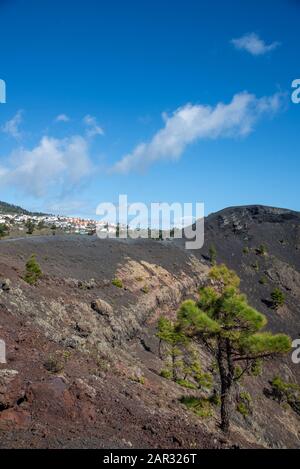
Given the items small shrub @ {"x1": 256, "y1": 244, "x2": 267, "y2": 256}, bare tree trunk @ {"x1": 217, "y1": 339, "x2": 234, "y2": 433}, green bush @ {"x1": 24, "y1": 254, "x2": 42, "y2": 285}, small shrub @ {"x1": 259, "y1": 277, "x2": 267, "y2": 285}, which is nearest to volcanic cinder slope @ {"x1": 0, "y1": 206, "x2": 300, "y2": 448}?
small shrub @ {"x1": 259, "y1": 277, "x2": 267, "y2": 285}

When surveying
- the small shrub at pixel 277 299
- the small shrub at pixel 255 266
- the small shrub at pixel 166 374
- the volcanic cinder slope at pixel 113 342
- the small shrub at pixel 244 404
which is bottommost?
the small shrub at pixel 244 404

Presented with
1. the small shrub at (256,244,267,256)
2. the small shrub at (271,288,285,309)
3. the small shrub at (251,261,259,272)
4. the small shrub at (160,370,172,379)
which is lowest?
the small shrub at (160,370,172,379)

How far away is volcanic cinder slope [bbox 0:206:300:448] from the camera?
10055 mm

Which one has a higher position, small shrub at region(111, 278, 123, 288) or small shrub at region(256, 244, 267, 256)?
small shrub at region(256, 244, 267, 256)

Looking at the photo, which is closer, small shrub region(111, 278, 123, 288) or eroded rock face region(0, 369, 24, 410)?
eroded rock face region(0, 369, 24, 410)

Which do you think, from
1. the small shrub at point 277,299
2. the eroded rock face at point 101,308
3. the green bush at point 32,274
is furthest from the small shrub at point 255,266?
the green bush at point 32,274

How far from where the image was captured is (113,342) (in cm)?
2820

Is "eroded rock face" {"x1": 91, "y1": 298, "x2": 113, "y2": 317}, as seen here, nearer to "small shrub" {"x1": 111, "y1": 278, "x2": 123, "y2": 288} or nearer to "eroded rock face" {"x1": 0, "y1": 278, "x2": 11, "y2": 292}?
"small shrub" {"x1": 111, "y1": 278, "x2": 123, "y2": 288}

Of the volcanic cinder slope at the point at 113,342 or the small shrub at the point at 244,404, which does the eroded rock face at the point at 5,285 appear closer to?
the volcanic cinder slope at the point at 113,342

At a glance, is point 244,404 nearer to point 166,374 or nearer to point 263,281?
point 166,374

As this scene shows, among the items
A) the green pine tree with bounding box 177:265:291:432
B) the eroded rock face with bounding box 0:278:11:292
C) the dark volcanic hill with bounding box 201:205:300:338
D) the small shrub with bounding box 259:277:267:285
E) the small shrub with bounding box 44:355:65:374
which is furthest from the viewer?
the small shrub with bounding box 259:277:267:285

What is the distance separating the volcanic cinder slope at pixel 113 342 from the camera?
10.1 metres

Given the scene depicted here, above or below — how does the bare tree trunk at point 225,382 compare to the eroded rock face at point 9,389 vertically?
below
